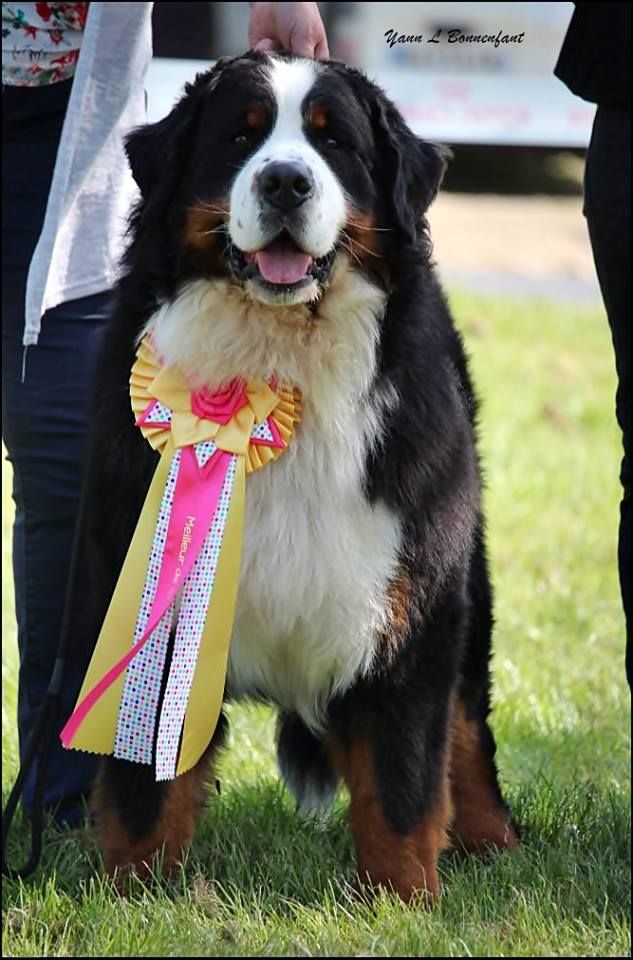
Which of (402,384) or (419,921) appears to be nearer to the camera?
(419,921)

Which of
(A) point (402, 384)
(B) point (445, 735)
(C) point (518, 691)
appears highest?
(A) point (402, 384)

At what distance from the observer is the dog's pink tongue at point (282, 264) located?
2738 millimetres

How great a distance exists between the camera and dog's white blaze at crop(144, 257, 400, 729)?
2834 millimetres

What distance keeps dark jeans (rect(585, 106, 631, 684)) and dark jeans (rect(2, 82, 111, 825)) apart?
124cm

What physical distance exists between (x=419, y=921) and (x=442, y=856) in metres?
0.62

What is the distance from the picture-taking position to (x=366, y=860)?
9.64 ft

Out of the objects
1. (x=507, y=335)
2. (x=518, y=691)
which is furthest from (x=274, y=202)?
(x=507, y=335)

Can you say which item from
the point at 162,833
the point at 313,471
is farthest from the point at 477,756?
the point at 313,471

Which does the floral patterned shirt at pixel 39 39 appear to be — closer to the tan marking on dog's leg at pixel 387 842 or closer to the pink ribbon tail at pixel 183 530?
the pink ribbon tail at pixel 183 530

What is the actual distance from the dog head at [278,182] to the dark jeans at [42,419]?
1.66 ft

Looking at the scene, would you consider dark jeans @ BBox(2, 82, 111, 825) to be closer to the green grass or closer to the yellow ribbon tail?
the green grass

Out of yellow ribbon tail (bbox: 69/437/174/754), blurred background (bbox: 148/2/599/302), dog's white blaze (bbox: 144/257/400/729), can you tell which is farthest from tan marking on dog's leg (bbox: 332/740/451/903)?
blurred background (bbox: 148/2/599/302)

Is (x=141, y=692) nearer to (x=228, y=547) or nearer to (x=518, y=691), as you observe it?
(x=228, y=547)

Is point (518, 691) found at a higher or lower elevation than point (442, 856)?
lower
